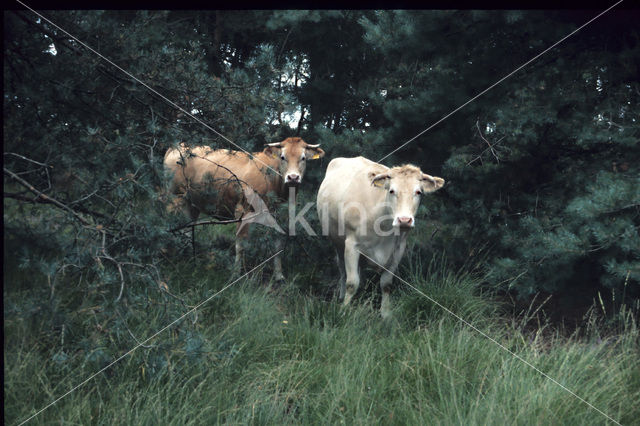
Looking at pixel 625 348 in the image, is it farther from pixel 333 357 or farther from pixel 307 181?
pixel 307 181

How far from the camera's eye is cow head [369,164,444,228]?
4.46 m

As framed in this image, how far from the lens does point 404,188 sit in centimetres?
464

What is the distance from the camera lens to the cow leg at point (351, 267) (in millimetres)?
5199

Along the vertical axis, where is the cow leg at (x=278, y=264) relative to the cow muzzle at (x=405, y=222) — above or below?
below

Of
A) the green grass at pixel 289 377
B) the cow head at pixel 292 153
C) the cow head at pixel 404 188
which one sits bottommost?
the green grass at pixel 289 377

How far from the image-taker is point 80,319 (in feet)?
10.6

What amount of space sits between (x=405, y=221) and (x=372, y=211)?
3.05 ft

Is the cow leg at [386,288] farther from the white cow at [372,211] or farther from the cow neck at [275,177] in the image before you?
the cow neck at [275,177]

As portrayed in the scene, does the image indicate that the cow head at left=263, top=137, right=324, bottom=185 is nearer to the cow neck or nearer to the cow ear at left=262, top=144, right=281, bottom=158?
the cow ear at left=262, top=144, right=281, bottom=158

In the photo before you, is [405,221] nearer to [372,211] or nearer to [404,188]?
[404,188]

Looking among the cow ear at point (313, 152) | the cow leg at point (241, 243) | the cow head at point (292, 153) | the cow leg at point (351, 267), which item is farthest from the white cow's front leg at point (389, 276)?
the cow ear at point (313, 152)

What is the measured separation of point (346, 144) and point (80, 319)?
3994 mm

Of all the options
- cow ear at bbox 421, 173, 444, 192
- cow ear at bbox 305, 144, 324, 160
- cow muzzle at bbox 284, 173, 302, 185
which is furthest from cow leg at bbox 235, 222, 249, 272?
cow ear at bbox 421, 173, 444, 192

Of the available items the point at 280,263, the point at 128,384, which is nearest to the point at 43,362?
the point at 128,384
